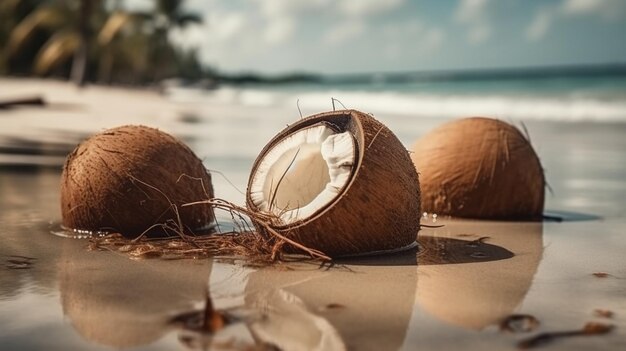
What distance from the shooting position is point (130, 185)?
527 centimetres

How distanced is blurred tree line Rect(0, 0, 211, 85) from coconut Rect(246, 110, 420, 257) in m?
36.7

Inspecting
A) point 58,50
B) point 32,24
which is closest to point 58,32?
point 32,24

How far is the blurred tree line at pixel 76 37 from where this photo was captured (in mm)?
44188

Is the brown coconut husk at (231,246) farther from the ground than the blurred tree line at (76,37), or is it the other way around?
the blurred tree line at (76,37)

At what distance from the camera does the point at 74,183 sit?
541 centimetres

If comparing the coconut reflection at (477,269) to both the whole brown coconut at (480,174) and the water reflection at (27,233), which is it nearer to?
the whole brown coconut at (480,174)

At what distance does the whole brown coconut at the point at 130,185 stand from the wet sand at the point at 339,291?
28 centimetres

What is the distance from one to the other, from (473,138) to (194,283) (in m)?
3.35

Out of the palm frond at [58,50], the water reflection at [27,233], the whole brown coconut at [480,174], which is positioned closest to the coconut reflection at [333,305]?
the water reflection at [27,233]

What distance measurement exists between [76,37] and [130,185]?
41741mm

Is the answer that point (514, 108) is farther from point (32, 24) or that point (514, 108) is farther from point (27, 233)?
point (32, 24)

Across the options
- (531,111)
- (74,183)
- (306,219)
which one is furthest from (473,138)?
(531,111)

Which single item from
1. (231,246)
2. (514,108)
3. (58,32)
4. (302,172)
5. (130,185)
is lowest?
(231,246)

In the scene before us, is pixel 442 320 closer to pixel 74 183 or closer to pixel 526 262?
pixel 526 262
